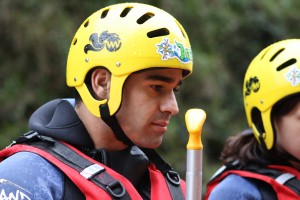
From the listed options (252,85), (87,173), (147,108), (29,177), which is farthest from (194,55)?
(29,177)

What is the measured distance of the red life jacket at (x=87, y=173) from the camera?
123 inches

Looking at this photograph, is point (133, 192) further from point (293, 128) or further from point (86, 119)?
point (293, 128)

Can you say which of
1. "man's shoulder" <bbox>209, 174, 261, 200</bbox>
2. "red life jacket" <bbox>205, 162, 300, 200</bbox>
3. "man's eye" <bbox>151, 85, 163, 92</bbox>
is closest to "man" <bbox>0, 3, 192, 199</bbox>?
"man's eye" <bbox>151, 85, 163, 92</bbox>

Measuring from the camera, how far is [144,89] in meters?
3.36

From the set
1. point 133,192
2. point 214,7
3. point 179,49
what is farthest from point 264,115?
point 214,7

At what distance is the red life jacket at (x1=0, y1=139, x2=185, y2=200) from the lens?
3123 millimetres

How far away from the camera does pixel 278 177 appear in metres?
4.30

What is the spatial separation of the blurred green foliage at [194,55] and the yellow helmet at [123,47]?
4041 mm

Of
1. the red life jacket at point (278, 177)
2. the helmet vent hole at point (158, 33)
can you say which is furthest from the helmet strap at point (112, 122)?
the red life jacket at point (278, 177)

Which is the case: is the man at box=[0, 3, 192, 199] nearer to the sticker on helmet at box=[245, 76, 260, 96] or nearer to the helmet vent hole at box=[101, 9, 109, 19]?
the helmet vent hole at box=[101, 9, 109, 19]

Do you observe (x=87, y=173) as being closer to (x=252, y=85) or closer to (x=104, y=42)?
(x=104, y=42)

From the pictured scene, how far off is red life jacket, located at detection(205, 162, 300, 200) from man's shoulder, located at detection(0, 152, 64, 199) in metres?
1.53

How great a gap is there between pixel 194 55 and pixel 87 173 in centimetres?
589

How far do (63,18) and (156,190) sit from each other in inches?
182
